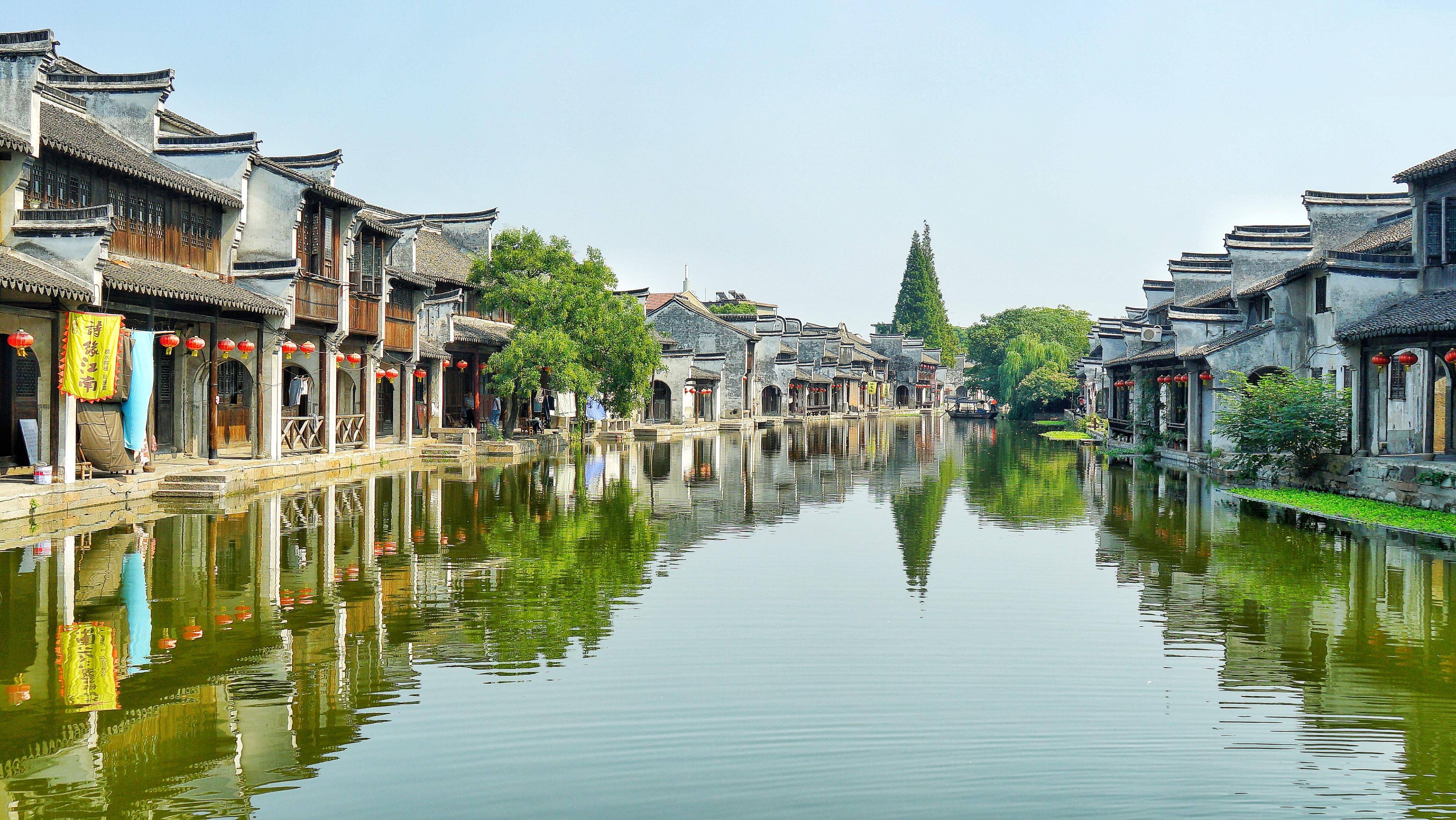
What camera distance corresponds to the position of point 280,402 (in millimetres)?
24875

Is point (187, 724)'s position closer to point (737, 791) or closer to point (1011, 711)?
point (737, 791)

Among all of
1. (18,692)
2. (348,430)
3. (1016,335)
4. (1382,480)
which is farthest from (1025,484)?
(1016,335)

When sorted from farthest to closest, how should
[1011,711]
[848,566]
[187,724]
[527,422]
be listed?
[527,422] < [848,566] < [1011,711] < [187,724]

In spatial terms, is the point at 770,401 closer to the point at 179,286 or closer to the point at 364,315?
the point at 364,315

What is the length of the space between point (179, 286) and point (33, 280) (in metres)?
4.50

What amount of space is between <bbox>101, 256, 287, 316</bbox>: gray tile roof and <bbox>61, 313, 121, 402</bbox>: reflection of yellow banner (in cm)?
71

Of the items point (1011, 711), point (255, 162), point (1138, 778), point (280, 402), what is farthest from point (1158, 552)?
point (255, 162)

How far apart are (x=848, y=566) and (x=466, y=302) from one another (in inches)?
1153

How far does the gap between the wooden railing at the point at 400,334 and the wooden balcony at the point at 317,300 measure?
323cm

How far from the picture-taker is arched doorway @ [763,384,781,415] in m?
81.3

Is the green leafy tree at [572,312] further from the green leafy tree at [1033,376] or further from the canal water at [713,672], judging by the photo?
the green leafy tree at [1033,376]

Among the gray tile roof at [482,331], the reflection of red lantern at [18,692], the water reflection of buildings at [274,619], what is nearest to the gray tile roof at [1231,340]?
the water reflection of buildings at [274,619]

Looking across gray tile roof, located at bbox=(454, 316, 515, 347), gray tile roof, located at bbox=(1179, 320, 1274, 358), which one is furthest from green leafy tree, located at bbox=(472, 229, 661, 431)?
gray tile roof, located at bbox=(1179, 320, 1274, 358)

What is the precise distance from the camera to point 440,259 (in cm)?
4147
